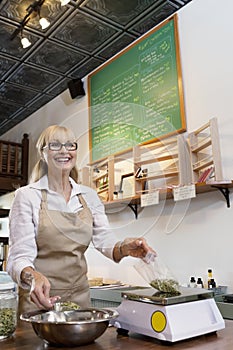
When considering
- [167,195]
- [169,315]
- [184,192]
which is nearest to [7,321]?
[169,315]

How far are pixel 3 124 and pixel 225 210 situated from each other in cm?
373

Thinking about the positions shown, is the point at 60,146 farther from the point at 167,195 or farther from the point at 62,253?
the point at 167,195

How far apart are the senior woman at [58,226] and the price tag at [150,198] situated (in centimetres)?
72

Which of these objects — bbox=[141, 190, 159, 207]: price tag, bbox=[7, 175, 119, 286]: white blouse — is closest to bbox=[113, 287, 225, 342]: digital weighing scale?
bbox=[7, 175, 119, 286]: white blouse

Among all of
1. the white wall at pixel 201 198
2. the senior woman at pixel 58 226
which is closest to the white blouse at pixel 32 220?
the senior woman at pixel 58 226

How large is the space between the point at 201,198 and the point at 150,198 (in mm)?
338

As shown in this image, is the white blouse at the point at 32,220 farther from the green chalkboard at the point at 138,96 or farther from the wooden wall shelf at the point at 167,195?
the green chalkboard at the point at 138,96

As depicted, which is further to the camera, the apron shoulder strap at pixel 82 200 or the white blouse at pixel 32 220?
the apron shoulder strap at pixel 82 200

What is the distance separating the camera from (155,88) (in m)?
2.79

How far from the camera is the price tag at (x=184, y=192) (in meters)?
2.16

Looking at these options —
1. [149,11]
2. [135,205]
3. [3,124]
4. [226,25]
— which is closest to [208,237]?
[135,205]

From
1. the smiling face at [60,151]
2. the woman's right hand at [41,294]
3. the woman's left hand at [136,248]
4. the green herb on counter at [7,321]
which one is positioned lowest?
the green herb on counter at [7,321]

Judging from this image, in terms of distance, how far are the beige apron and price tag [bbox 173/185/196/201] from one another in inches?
31.2

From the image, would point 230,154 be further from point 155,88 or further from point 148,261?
point 148,261
